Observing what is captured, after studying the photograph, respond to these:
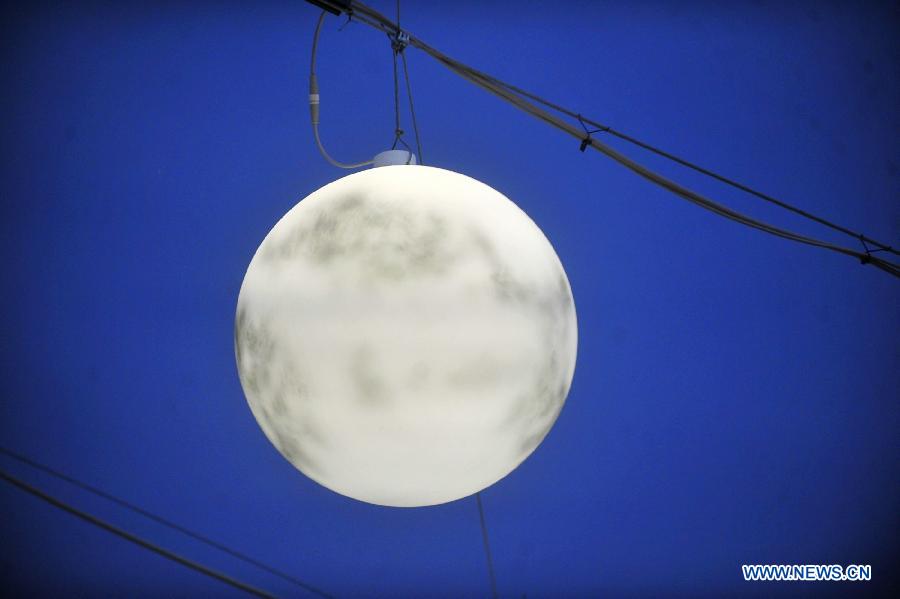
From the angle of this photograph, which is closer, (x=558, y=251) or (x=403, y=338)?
(x=403, y=338)

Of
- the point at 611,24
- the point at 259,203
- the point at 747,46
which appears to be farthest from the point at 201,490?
the point at 747,46

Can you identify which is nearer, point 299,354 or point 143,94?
Result: point 299,354

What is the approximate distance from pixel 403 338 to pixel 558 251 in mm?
1273

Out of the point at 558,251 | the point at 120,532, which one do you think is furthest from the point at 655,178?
A: the point at 558,251

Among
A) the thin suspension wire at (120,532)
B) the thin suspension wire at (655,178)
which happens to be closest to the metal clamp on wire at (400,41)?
the thin suspension wire at (655,178)

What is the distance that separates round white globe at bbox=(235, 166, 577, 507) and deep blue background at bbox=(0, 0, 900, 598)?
1147 mm

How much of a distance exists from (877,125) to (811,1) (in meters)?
0.42

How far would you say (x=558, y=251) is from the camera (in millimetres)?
1850

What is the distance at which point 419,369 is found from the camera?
0.65 m

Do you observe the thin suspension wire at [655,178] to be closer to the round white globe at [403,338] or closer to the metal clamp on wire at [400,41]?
the metal clamp on wire at [400,41]

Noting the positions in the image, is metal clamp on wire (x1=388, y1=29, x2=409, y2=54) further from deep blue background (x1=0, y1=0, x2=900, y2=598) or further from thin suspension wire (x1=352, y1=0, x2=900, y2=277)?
deep blue background (x1=0, y1=0, x2=900, y2=598)

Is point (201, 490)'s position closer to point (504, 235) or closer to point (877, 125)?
point (504, 235)

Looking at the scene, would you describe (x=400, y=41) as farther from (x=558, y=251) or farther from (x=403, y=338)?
(x=558, y=251)

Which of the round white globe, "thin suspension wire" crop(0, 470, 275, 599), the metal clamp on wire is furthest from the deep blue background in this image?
"thin suspension wire" crop(0, 470, 275, 599)
